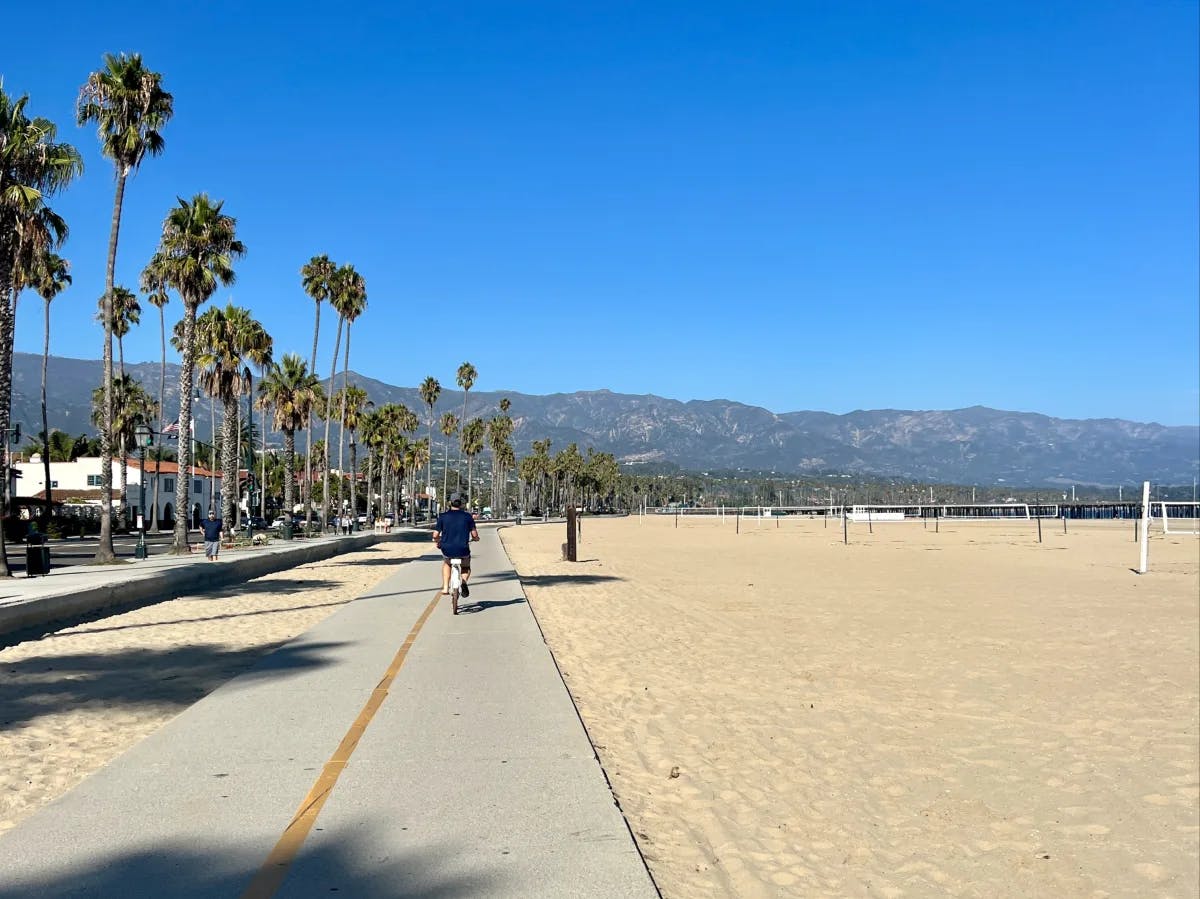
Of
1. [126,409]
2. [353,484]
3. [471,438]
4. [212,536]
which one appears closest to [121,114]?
[212,536]

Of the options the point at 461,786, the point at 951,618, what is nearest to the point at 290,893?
the point at 461,786

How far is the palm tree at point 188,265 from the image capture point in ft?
123

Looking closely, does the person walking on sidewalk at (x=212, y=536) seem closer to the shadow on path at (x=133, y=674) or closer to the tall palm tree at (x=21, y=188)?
the tall palm tree at (x=21, y=188)

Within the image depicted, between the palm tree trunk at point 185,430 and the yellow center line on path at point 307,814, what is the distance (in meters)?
30.6

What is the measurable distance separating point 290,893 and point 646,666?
820 cm

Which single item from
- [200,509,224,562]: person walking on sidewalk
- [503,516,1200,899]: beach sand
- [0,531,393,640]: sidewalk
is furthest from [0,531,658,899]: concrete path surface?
[200,509,224,562]: person walking on sidewalk

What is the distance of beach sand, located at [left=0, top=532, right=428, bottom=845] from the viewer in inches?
290

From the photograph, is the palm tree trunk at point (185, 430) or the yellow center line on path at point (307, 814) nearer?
the yellow center line on path at point (307, 814)

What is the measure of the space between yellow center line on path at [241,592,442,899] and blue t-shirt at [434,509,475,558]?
7111mm

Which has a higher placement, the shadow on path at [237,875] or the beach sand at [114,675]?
the shadow on path at [237,875]

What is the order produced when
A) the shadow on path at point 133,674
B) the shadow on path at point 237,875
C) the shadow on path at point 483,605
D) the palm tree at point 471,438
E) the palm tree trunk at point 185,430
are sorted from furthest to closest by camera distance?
the palm tree at point 471,438, the palm tree trunk at point 185,430, the shadow on path at point 483,605, the shadow on path at point 133,674, the shadow on path at point 237,875

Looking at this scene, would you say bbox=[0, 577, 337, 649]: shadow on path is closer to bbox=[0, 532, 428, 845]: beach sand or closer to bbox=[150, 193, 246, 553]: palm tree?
bbox=[0, 532, 428, 845]: beach sand

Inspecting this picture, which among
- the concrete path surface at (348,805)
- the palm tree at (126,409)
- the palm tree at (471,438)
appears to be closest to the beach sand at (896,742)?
the concrete path surface at (348,805)

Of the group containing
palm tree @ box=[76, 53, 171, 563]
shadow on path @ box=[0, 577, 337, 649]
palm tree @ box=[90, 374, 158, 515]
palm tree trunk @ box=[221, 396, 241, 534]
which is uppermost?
palm tree @ box=[76, 53, 171, 563]
